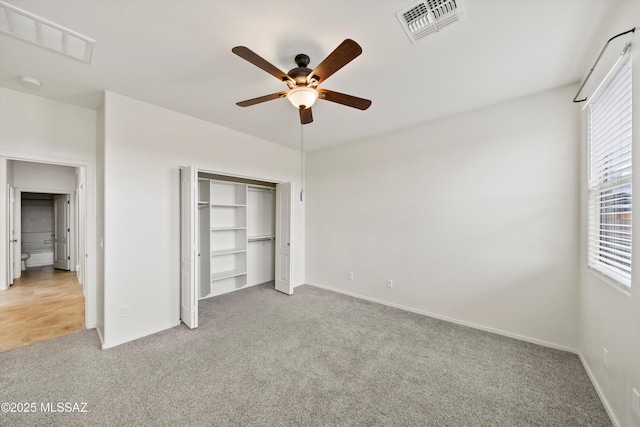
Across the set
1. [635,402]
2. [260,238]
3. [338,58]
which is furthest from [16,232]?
[635,402]

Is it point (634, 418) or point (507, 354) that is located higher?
point (634, 418)

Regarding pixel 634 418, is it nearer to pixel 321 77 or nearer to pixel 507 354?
pixel 507 354

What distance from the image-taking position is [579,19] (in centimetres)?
175

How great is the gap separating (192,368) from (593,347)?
3.55 meters

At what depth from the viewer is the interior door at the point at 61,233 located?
6.16 m

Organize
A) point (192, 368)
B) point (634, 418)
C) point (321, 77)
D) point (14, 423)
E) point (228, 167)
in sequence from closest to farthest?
1. point (634, 418)
2. point (14, 423)
3. point (321, 77)
4. point (192, 368)
5. point (228, 167)

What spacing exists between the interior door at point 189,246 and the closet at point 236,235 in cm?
1

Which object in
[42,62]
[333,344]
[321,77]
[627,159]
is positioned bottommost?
[333,344]

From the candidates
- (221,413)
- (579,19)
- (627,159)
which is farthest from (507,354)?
(579,19)

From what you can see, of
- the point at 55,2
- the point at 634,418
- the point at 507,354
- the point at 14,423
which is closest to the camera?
the point at 634,418

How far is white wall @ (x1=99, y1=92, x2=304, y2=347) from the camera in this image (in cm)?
274

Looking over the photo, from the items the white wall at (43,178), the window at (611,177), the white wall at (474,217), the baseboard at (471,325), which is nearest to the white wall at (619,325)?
the window at (611,177)

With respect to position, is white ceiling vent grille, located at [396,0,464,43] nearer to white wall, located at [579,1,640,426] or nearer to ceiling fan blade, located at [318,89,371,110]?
ceiling fan blade, located at [318,89,371,110]

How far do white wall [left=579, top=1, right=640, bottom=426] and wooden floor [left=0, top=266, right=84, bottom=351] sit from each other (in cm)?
513
